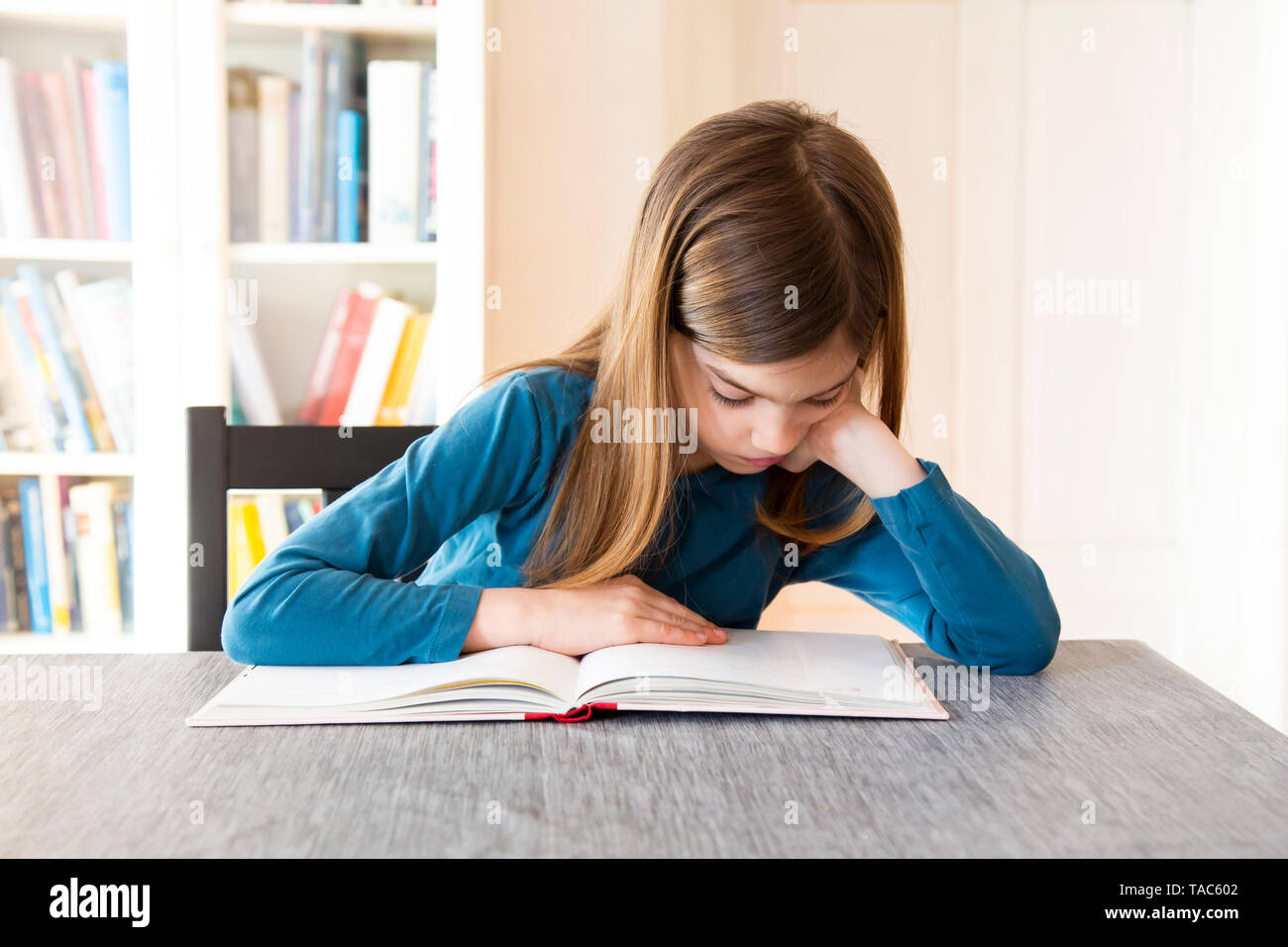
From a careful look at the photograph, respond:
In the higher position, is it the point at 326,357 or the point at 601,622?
the point at 326,357

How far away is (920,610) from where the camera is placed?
1.06 metres

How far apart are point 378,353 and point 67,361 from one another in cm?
51

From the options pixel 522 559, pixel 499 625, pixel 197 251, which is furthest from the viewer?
pixel 197 251

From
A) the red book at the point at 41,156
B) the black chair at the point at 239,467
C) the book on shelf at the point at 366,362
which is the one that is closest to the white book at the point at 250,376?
the book on shelf at the point at 366,362

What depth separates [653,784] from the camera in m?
0.63

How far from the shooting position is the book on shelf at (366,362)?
1.79 m

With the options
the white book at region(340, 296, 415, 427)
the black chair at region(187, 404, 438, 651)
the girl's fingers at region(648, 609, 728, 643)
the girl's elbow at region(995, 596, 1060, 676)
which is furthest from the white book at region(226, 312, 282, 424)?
the girl's elbow at region(995, 596, 1060, 676)

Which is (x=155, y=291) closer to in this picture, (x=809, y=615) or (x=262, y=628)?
(x=262, y=628)

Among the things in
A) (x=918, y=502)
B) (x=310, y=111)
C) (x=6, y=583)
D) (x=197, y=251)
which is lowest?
(x=6, y=583)

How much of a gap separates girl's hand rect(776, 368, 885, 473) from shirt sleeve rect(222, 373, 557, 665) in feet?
0.84

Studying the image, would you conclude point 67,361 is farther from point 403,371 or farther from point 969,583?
point 969,583

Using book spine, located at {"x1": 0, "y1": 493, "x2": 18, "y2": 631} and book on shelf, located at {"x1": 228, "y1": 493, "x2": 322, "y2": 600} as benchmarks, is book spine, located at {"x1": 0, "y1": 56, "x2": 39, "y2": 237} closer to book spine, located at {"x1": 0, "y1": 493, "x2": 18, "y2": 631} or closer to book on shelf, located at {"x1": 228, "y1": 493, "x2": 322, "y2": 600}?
book spine, located at {"x1": 0, "y1": 493, "x2": 18, "y2": 631}

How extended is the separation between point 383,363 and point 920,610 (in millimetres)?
1078

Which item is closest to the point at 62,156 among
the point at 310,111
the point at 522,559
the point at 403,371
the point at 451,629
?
the point at 310,111
